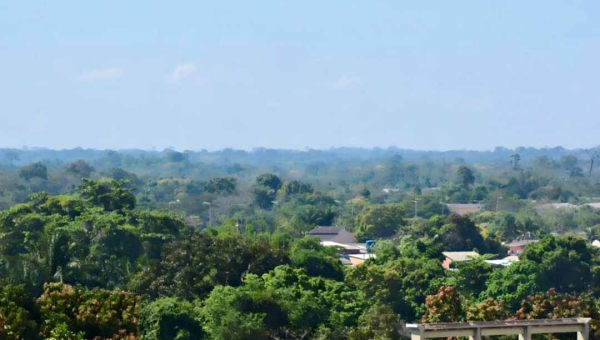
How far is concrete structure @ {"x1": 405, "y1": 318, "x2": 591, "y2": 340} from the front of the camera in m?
20.8

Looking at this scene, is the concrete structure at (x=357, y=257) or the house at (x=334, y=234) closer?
the concrete structure at (x=357, y=257)

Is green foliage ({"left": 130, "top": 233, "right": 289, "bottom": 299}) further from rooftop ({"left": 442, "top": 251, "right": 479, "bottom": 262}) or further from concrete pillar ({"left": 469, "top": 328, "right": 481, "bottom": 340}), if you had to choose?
rooftop ({"left": 442, "top": 251, "right": 479, "bottom": 262})

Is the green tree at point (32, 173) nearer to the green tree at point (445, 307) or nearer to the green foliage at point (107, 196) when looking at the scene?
the green foliage at point (107, 196)

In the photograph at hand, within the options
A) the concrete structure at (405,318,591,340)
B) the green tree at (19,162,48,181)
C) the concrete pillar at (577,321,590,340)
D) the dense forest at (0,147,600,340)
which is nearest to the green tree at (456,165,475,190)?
the green tree at (19,162,48,181)

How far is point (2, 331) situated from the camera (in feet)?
91.4

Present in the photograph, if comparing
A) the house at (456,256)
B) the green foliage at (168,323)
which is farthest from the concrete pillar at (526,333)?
the house at (456,256)

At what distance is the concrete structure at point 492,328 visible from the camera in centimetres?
2084

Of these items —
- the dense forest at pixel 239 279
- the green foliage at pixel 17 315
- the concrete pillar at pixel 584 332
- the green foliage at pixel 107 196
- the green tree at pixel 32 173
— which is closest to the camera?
the concrete pillar at pixel 584 332

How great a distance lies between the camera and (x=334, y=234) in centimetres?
8350

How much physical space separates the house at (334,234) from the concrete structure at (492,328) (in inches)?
2230

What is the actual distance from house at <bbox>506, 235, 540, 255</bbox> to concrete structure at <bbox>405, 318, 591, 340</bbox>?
49518mm

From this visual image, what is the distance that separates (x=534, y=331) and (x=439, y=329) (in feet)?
7.11

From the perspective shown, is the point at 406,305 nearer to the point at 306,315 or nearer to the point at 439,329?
the point at 306,315

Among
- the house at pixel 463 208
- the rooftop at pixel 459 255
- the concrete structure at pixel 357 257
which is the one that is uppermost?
the rooftop at pixel 459 255
